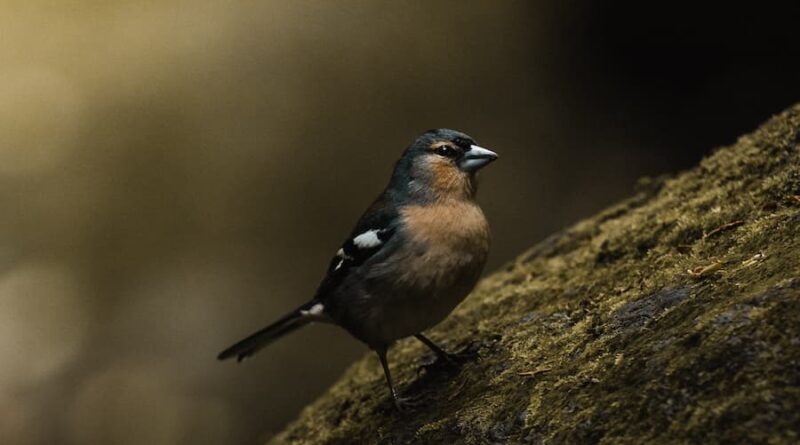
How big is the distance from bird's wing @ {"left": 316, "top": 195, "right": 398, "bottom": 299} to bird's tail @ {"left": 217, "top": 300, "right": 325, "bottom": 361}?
0.08 metres

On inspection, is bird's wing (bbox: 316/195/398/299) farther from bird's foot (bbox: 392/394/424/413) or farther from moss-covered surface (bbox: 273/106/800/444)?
bird's foot (bbox: 392/394/424/413)

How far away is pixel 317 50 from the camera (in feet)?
28.6

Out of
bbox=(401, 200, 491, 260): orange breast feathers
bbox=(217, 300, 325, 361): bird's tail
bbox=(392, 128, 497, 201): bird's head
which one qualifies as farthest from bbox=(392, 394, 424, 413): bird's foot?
bbox=(392, 128, 497, 201): bird's head

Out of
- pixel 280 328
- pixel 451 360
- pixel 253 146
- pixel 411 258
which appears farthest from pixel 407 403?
pixel 253 146

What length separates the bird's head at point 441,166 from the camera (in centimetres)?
365

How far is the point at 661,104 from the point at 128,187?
541 cm

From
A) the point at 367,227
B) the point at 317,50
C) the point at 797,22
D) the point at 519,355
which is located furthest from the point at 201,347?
the point at 797,22

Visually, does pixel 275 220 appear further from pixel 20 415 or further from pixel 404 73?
pixel 20 415

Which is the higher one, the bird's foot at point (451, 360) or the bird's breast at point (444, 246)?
the bird's breast at point (444, 246)

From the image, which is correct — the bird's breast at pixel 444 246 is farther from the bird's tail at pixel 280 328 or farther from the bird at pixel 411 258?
the bird's tail at pixel 280 328

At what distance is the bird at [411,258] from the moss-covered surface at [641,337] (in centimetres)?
24

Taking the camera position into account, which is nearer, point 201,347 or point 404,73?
point 201,347

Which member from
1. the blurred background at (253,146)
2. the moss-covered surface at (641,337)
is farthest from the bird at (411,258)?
the blurred background at (253,146)

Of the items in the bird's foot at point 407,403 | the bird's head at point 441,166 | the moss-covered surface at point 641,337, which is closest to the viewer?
the moss-covered surface at point 641,337
